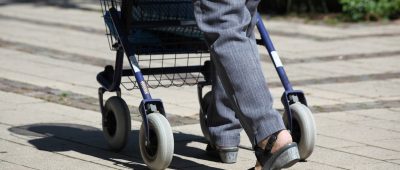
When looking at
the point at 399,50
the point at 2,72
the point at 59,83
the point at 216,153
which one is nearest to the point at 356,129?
the point at 216,153

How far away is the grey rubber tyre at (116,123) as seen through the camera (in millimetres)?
5137

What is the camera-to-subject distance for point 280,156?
4281 millimetres

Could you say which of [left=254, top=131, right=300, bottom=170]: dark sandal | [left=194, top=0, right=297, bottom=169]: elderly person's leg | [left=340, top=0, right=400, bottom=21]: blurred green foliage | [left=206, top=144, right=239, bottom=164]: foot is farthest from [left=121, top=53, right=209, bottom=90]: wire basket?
[left=340, top=0, right=400, bottom=21]: blurred green foliage

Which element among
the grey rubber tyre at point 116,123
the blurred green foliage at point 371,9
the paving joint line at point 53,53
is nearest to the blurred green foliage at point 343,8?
the blurred green foliage at point 371,9

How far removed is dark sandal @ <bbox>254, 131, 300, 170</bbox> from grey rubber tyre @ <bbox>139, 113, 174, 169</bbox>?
0.50m

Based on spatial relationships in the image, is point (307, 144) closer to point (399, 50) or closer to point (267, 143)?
point (267, 143)

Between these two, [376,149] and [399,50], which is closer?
A: [376,149]

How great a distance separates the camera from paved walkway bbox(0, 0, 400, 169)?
5211 mm

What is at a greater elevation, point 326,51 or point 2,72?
point 2,72

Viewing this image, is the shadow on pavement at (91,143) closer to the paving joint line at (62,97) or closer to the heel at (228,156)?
the heel at (228,156)

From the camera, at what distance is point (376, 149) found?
5473 millimetres

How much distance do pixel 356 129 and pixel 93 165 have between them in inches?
74.9

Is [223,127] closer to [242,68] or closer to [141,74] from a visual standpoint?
[141,74]

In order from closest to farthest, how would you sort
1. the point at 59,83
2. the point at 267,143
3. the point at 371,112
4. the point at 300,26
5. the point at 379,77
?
the point at 267,143, the point at 371,112, the point at 59,83, the point at 379,77, the point at 300,26
